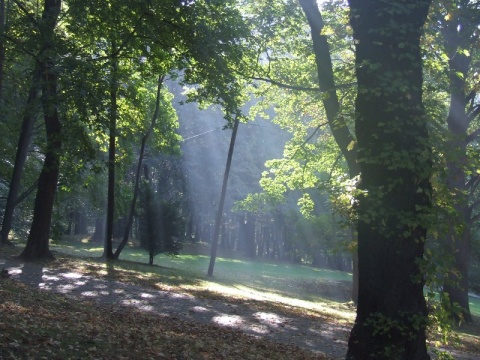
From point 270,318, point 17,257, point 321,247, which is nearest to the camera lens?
point 270,318

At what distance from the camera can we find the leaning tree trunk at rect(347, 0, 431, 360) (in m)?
5.26

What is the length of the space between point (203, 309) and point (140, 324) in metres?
3.58

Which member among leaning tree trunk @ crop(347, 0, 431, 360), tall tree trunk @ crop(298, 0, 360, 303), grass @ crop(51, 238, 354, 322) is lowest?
grass @ crop(51, 238, 354, 322)

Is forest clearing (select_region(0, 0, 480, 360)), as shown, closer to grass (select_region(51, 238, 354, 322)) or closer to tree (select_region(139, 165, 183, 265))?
tree (select_region(139, 165, 183, 265))

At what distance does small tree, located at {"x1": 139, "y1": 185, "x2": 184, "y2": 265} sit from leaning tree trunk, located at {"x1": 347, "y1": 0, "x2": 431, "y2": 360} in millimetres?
21451

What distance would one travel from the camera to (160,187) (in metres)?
52.0

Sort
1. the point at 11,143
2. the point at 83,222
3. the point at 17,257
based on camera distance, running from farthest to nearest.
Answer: the point at 83,222 < the point at 11,143 < the point at 17,257

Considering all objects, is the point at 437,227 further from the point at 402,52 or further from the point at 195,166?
the point at 195,166

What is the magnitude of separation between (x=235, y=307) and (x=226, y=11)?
25.0 feet

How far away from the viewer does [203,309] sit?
12.5m

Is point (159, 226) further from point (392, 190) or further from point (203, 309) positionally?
point (392, 190)

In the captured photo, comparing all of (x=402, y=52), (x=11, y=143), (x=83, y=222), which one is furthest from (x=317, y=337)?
(x=83, y=222)

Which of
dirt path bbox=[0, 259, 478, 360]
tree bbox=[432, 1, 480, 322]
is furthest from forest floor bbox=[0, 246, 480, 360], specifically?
tree bbox=[432, 1, 480, 322]

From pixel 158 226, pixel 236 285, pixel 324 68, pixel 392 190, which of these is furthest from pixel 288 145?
pixel 392 190
